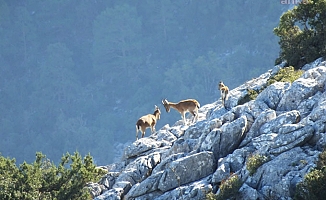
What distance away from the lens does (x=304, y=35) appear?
4241 centimetres

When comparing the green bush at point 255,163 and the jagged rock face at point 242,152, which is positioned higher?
the jagged rock face at point 242,152

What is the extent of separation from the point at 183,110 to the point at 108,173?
9342mm

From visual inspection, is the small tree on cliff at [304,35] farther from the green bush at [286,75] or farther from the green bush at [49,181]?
the green bush at [49,181]

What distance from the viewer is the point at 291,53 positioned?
41.4 meters

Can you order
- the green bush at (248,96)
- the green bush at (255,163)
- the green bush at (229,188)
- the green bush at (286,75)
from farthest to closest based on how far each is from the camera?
the green bush at (248,96) < the green bush at (286,75) < the green bush at (255,163) < the green bush at (229,188)

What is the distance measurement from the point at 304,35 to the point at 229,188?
17.5m

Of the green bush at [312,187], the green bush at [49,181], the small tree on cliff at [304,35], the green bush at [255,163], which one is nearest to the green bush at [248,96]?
the small tree on cliff at [304,35]

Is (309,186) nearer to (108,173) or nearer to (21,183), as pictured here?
(108,173)

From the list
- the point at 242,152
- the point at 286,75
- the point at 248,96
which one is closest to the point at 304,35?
the point at 286,75

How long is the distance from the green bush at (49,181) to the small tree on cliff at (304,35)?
1314 centimetres

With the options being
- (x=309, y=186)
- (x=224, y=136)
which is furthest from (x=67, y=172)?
(x=309, y=186)

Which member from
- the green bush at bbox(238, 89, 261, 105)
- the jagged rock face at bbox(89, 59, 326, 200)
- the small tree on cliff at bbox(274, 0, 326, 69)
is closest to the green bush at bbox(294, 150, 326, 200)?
the jagged rock face at bbox(89, 59, 326, 200)

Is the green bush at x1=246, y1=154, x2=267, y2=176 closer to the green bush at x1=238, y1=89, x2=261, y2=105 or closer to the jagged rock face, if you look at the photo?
the jagged rock face

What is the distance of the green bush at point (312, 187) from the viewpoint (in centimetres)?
2492
